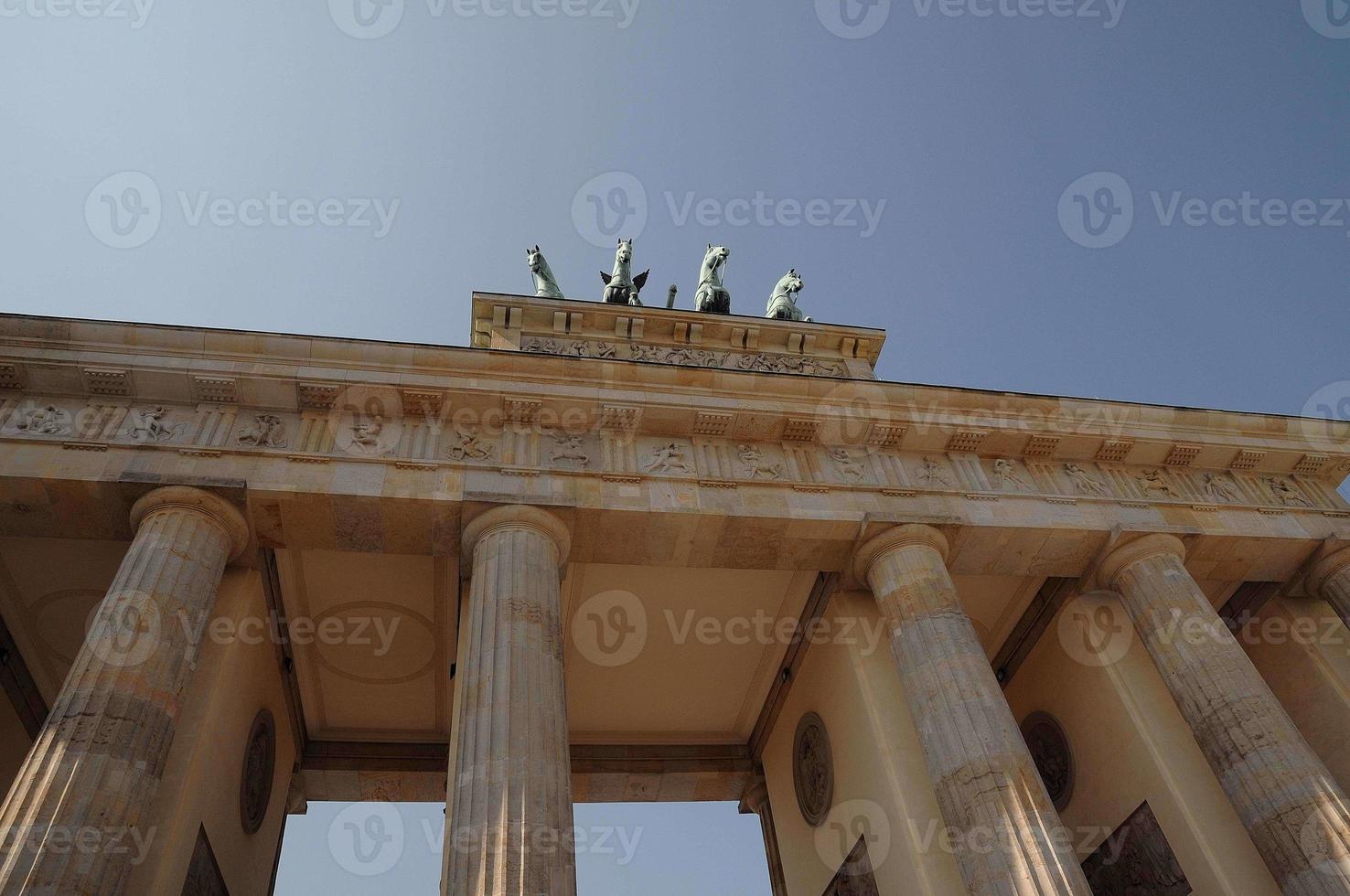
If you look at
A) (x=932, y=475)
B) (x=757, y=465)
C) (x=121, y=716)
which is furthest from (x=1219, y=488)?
(x=121, y=716)

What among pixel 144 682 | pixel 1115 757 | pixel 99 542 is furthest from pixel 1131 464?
pixel 99 542

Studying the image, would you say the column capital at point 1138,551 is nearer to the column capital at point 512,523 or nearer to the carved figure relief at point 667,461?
the carved figure relief at point 667,461

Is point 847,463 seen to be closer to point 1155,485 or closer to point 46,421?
point 1155,485

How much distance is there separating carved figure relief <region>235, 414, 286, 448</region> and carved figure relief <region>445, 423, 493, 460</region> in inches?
87.1

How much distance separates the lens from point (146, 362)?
1255 centimetres

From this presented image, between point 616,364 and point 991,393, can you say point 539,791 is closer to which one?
point 616,364

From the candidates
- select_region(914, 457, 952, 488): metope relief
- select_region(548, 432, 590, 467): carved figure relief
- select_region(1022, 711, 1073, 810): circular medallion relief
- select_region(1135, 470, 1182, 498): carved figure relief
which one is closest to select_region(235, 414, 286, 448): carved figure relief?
select_region(548, 432, 590, 467): carved figure relief

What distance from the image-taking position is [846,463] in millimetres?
14336

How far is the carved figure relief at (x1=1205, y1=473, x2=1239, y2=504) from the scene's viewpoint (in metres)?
15.4

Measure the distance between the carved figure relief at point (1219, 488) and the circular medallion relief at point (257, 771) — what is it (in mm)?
15233

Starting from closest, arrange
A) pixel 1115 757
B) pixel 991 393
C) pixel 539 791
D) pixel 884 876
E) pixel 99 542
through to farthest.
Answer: pixel 539 791, pixel 884 876, pixel 99 542, pixel 1115 757, pixel 991 393

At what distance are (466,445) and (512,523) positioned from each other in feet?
5.19

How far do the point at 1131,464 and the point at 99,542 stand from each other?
1581 cm

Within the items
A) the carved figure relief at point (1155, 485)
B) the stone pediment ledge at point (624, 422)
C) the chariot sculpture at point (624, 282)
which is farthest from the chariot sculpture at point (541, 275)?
the carved figure relief at point (1155, 485)
